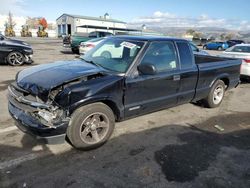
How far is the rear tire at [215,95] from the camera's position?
598 centimetres

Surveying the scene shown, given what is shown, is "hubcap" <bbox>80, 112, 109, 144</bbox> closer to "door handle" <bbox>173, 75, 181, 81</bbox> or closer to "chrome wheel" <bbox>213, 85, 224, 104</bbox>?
"door handle" <bbox>173, 75, 181, 81</bbox>

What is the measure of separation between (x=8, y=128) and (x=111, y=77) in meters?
2.21

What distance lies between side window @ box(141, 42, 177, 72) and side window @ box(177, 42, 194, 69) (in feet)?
0.67

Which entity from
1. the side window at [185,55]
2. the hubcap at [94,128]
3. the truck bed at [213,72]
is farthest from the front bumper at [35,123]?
the truck bed at [213,72]

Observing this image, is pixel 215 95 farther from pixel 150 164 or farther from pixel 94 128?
pixel 94 128

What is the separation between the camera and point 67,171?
3227mm

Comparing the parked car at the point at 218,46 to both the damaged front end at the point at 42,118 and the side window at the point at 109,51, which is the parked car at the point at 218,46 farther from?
the damaged front end at the point at 42,118

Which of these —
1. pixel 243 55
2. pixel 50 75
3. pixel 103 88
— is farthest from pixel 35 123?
pixel 243 55

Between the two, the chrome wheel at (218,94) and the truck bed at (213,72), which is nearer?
the truck bed at (213,72)

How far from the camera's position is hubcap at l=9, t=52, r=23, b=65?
1109cm

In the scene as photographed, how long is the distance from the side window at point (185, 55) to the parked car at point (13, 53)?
8.78 m

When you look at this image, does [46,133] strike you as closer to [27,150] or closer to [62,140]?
[62,140]

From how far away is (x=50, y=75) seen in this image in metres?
3.74

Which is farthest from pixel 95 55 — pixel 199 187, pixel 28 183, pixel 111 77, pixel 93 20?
pixel 93 20
